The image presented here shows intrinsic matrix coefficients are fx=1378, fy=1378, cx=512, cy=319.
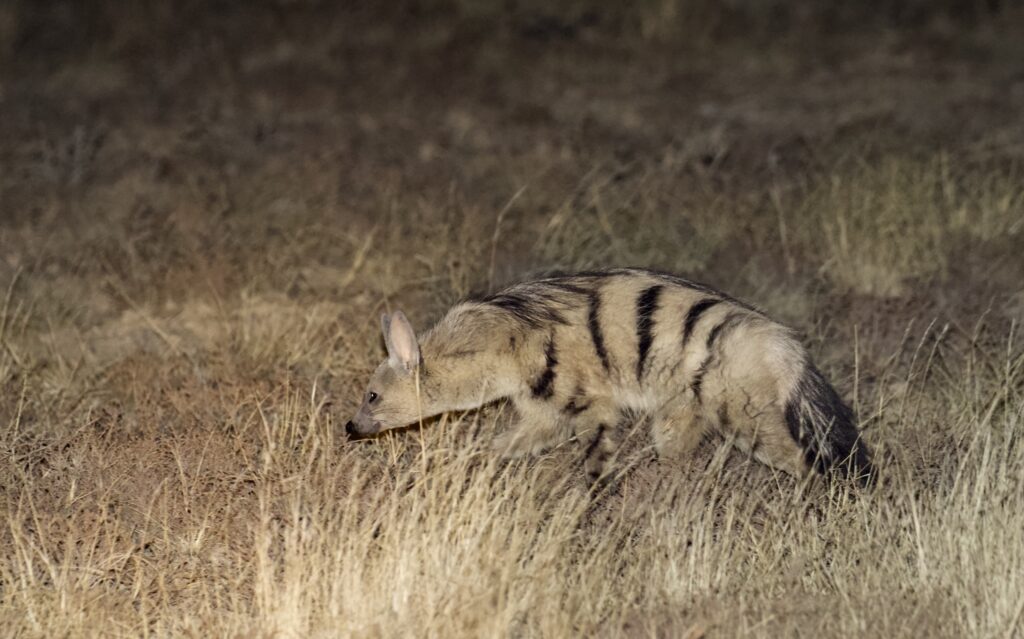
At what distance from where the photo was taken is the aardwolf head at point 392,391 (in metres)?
6.37

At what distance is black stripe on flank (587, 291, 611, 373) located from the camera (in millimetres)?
6293

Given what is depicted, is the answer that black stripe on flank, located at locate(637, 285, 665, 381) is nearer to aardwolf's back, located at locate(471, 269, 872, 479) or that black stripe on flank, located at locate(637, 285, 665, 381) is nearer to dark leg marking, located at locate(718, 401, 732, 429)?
aardwolf's back, located at locate(471, 269, 872, 479)

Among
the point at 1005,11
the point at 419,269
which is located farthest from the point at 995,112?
the point at 419,269

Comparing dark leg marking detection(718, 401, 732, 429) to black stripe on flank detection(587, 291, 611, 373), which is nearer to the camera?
dark leg marking detection(718, 401, 732, 429)

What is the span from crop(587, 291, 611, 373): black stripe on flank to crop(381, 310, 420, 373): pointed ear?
812 mm

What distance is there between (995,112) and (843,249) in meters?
4.64

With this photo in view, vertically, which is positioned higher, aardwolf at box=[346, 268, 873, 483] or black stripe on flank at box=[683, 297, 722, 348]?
black stripe on flank at box=[683, 297, 722, 348]

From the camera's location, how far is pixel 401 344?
6379mm

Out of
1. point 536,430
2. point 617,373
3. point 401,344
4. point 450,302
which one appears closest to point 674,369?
point 617,373

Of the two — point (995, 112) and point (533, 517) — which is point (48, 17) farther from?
point (533, 517)

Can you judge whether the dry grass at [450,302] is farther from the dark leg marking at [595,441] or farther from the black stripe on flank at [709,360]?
the black stripe on flank at [709,360]

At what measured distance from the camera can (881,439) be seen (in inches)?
227

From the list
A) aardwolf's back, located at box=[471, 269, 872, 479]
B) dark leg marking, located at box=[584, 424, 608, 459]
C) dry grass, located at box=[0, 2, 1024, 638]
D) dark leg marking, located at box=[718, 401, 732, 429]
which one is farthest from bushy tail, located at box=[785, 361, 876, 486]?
dark leg marking, located at box=[584, 424, 608, 459]

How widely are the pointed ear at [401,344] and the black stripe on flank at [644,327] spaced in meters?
1.02
